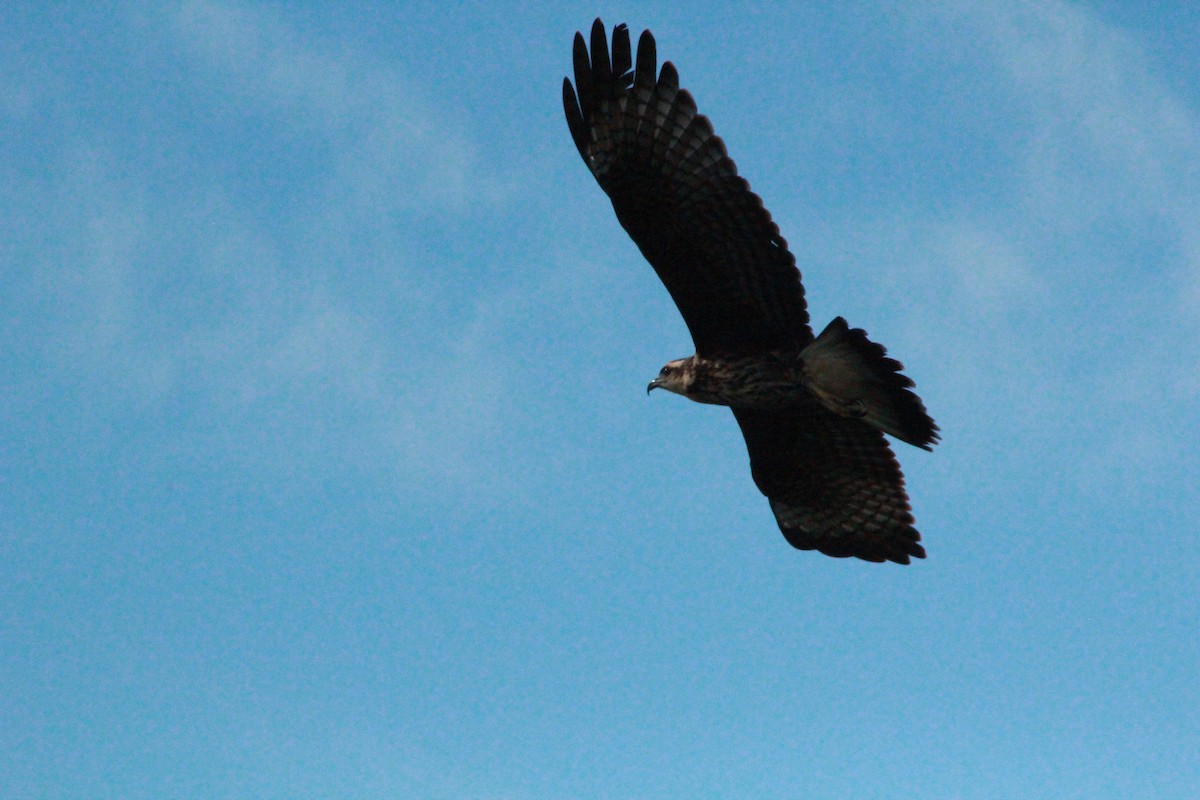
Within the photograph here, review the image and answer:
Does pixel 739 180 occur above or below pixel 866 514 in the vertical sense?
above

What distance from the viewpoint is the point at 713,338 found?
9.27 metres

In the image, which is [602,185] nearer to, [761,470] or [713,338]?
[713,338]

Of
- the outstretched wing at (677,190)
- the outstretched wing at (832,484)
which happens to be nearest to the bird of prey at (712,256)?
the outstretched wing at (677,190)

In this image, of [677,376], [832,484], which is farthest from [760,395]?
[832,484]

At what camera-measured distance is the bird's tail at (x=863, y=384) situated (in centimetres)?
863

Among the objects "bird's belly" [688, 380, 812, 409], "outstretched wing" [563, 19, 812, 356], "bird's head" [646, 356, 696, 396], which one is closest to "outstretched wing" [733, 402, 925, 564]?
"bird's belly" [688, 380, 812, 409]

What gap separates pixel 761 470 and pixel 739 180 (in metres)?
2.73

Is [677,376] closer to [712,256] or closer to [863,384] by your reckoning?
[712,256]

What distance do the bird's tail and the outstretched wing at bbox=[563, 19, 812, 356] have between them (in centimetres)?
26

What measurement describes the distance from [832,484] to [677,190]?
2924mm

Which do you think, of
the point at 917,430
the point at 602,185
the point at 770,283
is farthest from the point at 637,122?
the point at 917,430

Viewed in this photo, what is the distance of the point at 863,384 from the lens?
29.1ft

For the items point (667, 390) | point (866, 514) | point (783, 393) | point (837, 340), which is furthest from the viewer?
point (866, 514)

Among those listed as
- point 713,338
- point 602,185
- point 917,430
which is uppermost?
point 602,185
